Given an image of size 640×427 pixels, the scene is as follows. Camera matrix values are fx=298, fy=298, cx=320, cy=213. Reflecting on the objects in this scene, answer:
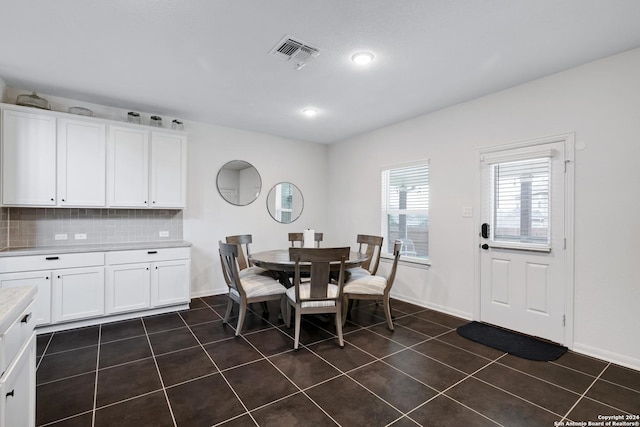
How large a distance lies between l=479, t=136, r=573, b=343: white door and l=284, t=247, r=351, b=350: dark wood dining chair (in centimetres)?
175

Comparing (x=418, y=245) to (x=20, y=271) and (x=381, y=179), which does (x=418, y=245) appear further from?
(x=20, y=271)

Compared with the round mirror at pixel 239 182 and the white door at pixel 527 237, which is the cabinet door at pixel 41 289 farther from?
the white door at pixel 527 237

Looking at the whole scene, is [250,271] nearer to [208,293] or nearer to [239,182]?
[208,293]

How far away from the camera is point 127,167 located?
363cm

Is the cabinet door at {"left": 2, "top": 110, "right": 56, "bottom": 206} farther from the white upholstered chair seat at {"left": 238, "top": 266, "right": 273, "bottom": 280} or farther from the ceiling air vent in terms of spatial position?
the ceiling air vent

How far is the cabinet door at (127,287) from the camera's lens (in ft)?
11.0

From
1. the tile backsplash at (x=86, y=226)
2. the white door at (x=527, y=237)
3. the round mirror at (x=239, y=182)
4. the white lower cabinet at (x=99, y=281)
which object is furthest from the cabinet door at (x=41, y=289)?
the white door at (x=527, y=237)

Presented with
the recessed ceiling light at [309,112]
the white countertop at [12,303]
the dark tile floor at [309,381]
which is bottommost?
the dark tile floor at [309,381]

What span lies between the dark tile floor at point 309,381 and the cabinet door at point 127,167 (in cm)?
151

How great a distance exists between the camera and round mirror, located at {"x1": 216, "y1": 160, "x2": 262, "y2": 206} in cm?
468

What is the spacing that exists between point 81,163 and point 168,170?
0.89 meters

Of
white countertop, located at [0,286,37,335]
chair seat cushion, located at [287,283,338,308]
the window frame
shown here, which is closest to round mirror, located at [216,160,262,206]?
the window frame

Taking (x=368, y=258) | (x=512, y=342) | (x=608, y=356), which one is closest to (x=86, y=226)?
(x=368, y=258)

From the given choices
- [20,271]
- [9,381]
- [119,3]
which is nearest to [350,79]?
[119,3]
